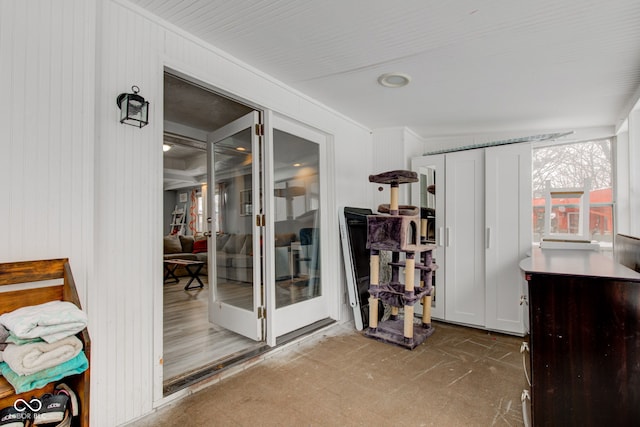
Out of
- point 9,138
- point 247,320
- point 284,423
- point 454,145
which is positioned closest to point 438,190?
point 454,145

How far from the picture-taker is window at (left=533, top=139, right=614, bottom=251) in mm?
3699

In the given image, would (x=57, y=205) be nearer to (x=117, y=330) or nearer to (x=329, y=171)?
(x=117, y=330)

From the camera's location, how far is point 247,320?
9.84 feet

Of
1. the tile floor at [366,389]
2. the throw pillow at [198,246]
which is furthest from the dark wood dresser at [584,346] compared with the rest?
the throw pillow at [198,246]

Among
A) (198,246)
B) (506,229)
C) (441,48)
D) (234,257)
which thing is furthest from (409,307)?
(198,246)

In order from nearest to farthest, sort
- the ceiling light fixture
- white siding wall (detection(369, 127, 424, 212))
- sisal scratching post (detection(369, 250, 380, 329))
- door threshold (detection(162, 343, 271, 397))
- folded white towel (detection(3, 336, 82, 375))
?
1. folded white towel (detection(3, 336, 82, 375))
2. door threshold (detection(162, 343, 271, 397))
3. the ceiling light fixture
4. sisal scratching post (detection(369, 250, 380, 329))
5. white siding wall (detection(369, 127, 424, 212))

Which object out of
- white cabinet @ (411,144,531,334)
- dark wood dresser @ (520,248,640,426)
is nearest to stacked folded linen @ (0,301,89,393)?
dark wood dresser @ (520,248,640,426)

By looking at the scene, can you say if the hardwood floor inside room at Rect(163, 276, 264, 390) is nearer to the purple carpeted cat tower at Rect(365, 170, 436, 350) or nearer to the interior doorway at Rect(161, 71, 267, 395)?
the interior doorway at Rect(161, 71, 267, 395)

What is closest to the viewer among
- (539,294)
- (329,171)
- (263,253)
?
(539,294)

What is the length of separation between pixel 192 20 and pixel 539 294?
8.39 feet

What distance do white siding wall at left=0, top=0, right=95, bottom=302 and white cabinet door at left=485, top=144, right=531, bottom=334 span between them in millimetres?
3536

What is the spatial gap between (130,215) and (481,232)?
3.36m

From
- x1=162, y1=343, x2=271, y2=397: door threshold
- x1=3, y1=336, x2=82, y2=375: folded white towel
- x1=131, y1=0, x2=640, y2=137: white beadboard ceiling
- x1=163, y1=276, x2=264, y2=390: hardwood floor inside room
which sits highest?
x1=131, y1=0, x2=640, y2=137: white beadboard ceiling

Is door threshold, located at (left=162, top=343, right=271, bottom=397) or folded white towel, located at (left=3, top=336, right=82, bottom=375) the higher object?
folded white towel, located at (left=3, top=336, right=82, bottom=375)
